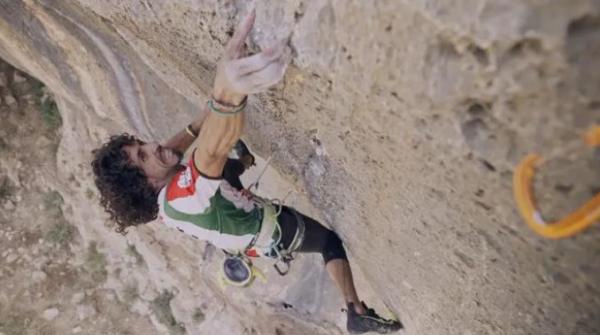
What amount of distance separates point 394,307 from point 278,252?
0.45 metres

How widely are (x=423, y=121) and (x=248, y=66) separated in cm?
41

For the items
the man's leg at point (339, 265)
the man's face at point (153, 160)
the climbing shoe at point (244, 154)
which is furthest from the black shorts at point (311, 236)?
the man's face at point (153, 160)

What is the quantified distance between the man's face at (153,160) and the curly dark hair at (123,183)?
1 centimetres

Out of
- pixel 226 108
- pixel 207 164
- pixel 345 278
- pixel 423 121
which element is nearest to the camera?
pixel 423 121

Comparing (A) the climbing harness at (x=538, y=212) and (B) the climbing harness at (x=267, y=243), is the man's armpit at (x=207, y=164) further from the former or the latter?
(A) the climbing harness at (x=538, y=212)

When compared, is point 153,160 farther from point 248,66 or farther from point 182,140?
point 248,66

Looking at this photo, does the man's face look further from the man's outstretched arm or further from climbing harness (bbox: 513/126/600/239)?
climbing harness (bbox: 513/126/600/239)

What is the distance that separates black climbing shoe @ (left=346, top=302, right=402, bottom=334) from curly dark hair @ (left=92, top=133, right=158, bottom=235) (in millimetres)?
869

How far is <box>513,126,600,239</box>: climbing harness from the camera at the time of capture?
1.10m

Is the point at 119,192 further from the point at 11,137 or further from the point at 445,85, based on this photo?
the point at 11,137

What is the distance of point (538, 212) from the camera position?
4.03 feet

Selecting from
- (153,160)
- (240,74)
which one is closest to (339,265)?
(153,160)

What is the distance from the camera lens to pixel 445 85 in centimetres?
123

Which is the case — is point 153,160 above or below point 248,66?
below
